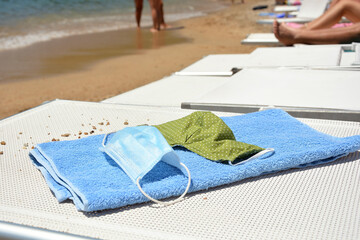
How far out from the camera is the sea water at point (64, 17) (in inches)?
306

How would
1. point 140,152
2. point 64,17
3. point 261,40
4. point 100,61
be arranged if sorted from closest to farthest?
point 140,152, point 261,40, point 100,61, point 64,17

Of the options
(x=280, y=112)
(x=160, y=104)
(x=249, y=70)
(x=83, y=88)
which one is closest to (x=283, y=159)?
(x=280, y=112)

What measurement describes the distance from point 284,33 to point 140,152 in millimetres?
2811

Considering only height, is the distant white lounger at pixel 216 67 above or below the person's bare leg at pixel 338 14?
below

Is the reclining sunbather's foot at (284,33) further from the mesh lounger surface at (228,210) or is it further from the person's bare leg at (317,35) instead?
the mesh lounger surface at (228,210)

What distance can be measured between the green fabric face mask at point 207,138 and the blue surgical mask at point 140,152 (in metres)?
0.13

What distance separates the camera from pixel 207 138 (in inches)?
54.0

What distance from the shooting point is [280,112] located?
1712mm

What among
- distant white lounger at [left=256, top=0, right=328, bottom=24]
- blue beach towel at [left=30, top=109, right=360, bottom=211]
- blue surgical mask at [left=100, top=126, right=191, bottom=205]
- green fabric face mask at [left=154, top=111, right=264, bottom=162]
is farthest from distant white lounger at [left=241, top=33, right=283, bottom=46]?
blue surgical mask at [left=100, top=126, right=191, bottom=205]

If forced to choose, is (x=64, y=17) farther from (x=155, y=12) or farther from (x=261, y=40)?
(x=261, y=40)

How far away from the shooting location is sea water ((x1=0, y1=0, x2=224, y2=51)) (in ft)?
25.5

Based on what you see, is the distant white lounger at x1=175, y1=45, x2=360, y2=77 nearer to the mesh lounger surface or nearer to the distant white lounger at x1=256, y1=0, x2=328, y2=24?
the mesh lounger surface

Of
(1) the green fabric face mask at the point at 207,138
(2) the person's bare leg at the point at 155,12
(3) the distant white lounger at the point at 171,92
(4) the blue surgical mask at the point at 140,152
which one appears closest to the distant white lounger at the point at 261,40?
(3) the distant white lounger at the point at 171,92

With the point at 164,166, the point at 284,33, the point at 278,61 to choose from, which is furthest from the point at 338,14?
the point at 164,166
